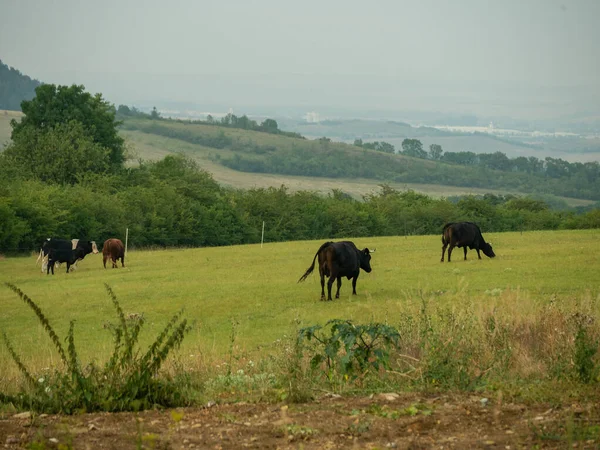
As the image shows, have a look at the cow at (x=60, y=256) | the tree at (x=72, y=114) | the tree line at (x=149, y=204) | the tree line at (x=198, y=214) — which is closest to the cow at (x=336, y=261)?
the cow at (x=60, y=256)

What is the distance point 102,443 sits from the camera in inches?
302

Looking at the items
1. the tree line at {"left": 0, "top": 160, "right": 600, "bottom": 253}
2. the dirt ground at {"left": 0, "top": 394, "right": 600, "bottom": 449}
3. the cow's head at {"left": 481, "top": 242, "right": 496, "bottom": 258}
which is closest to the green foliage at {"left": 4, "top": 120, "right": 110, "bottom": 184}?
the tree line at {"left": 0, "top": 160, "right": 600, "bottom": 253}

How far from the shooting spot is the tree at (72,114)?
3793 inches

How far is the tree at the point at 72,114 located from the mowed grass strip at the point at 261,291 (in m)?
53.1

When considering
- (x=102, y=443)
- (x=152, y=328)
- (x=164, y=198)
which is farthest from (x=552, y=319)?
(x=164, y=198)

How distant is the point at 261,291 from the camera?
28266mm

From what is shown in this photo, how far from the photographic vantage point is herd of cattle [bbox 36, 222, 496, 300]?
24766 millimetres

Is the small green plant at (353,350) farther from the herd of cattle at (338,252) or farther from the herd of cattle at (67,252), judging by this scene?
the herd of cattle at (67,252)

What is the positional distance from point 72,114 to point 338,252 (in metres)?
78.2

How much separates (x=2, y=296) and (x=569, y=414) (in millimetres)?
26036

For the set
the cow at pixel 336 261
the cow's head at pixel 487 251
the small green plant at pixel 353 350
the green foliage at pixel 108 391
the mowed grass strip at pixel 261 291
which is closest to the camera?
the green foliage at pixel 108 391

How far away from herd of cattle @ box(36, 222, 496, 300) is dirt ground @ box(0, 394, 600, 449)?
1364 cm

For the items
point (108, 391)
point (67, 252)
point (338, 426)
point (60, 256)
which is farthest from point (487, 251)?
point (338, 426)

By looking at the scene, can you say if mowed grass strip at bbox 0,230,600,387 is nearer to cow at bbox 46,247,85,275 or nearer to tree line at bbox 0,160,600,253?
cow at bbox 46,247,85,275
